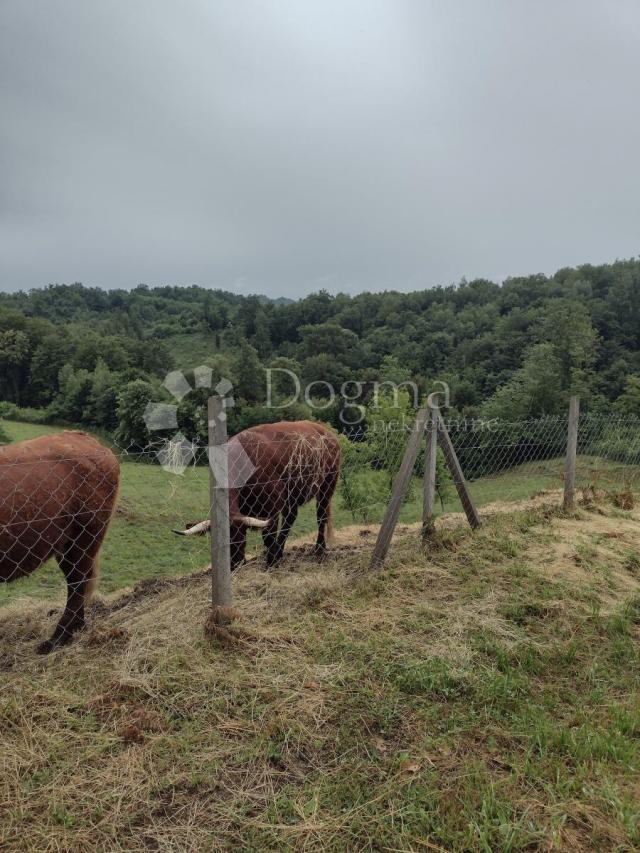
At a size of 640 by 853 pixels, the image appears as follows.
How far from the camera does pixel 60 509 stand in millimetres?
3539

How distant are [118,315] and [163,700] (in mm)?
70470

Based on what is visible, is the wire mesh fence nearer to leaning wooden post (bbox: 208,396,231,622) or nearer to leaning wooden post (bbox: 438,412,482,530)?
leaning wooden post (bbox: 208,396,231,622)

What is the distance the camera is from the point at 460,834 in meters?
1.94

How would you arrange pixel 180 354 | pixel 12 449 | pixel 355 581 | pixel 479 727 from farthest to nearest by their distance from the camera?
1. pixel 180 354
2. pixel 355 581
3. pixel 12 449
4. pixel 479 727

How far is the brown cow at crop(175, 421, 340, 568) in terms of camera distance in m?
4.93

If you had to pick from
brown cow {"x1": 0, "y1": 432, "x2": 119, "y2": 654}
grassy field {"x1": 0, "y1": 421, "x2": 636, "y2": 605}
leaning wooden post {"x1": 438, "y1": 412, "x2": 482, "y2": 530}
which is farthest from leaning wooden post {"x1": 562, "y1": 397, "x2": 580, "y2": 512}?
brown cow {"x1": 0, "y1": 432, "x2": 119, "y2": 654}

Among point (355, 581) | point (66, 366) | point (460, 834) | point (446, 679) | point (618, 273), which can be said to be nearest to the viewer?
point (460, 834)

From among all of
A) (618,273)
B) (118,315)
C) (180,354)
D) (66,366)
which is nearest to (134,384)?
(66,366)

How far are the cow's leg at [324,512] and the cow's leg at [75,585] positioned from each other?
8.84 feet

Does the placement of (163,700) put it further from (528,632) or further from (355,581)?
(528,632)

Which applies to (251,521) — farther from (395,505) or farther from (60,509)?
(60,509)

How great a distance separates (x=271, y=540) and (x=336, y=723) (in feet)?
9.07

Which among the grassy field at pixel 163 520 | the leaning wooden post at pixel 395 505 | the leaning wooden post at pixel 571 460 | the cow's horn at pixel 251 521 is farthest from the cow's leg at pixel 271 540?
the leaning wooden post at pixel 571 460

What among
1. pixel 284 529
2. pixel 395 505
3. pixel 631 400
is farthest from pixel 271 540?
pixel 631 400
